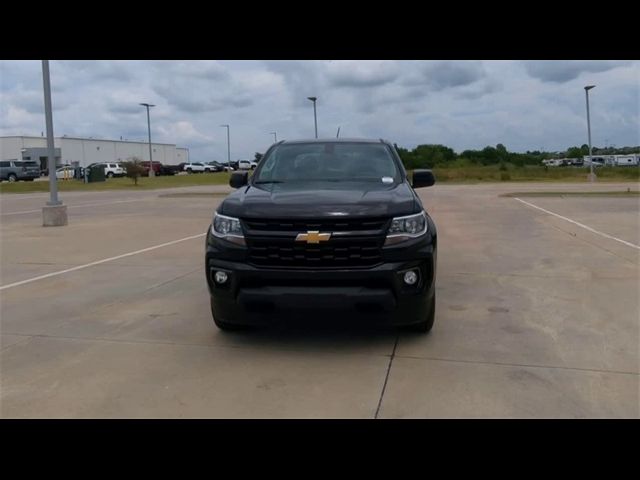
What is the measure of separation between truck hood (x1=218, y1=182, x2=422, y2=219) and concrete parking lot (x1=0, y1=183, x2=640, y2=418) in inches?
45.6

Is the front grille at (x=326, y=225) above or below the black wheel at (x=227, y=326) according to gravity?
above

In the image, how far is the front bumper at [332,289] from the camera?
446cm

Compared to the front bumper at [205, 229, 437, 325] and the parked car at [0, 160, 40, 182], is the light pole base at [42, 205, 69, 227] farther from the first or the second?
the parked car at [0, 160, 40, 182]

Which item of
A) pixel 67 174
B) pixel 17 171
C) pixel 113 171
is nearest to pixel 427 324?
pixel 17 171

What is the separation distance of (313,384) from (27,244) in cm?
951

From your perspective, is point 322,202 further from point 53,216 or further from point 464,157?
point 464,157

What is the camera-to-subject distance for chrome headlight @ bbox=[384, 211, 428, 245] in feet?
15.0

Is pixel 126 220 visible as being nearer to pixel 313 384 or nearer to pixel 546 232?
pixel 546 232

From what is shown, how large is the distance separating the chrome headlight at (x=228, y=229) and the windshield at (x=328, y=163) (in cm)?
109

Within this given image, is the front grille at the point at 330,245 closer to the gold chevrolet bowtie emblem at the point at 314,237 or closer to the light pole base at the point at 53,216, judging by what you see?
the gold chevrolet bowtie emblem at the point at 314,237

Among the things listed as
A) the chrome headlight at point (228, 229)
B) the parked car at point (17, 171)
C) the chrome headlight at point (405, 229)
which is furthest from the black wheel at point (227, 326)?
the parked car at point (17, 171)

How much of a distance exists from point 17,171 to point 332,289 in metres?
50.0

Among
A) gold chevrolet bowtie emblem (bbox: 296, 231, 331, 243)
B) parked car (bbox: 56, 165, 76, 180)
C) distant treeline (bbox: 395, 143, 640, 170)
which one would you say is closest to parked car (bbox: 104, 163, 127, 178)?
parked car (bbox: 56, 165, 76, 180)

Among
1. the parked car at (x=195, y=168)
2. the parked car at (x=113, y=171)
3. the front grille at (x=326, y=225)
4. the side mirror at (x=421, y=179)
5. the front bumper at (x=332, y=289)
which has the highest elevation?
the parked car at (x=195, y=168)
